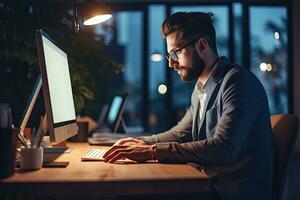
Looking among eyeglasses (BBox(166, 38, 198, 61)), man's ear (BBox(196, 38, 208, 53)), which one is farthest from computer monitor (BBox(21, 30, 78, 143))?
man's ear (BBox(196, 38, 208, 53))

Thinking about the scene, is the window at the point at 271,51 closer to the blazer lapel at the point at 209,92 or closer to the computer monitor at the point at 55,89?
the blazer lapel at the point at 209,92

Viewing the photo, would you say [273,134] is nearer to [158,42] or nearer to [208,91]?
[208,91]

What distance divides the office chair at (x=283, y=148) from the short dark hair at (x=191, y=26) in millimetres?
494

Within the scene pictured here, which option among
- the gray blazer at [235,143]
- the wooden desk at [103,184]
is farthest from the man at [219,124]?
the wooden desk at [103,184]

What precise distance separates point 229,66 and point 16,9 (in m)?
1.46

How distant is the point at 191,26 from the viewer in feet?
5.84

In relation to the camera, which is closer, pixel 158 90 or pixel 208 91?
pixel 208 91

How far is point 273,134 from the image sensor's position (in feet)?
5.46

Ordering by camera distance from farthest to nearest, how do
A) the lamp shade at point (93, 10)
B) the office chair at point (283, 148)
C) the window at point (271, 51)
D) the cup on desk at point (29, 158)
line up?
the window at point (271, 51)
the lamp shade at point (93, 10)
the office chair at point (283, 148)
the cup on desk at point (29, 158)

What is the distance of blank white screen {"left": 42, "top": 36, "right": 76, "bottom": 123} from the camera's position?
1470 mm

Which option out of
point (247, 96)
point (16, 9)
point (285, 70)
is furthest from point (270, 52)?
point (247, 96)

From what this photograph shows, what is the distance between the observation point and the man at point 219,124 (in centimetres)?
140

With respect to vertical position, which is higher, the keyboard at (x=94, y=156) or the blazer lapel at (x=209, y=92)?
the blazer lapel at (x=209, y=92)

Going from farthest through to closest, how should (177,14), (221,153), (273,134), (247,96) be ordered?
(177,14)
(273,134)
(247,96)
(221,153)
